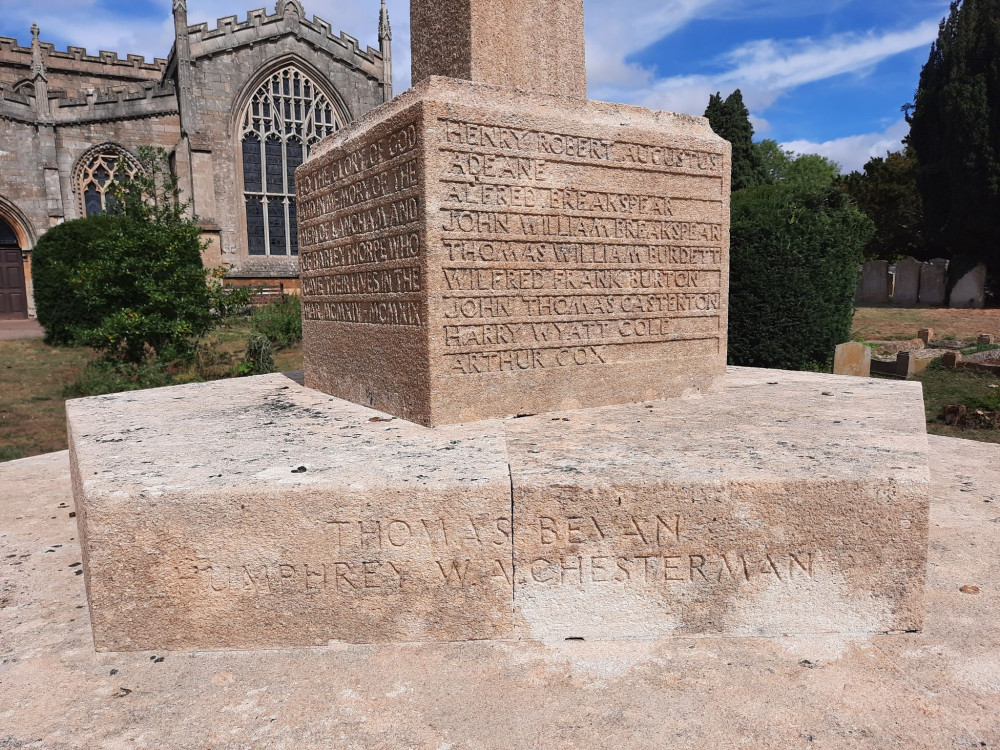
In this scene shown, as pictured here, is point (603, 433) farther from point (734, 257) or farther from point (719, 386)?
point (734, 257)

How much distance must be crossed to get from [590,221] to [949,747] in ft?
8.32

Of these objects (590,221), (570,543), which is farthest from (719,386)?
(570,543)

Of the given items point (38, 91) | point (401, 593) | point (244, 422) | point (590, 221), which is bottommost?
point (401, 593)

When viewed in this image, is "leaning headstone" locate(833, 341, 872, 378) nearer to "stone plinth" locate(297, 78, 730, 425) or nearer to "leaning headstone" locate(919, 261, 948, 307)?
"stone plinth" locate(297, 78, 730, 425)

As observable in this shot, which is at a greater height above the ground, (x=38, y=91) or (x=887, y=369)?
(x=38, y=91)

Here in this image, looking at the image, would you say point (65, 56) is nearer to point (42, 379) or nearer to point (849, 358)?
point (42, 379)

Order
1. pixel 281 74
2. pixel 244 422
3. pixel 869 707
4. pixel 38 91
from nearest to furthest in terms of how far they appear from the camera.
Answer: pixel 869 707 < pixel 244 422 < pixel 38 91 < pixel 281 74

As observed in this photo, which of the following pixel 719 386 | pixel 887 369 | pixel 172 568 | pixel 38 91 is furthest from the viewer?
pixel 38 91

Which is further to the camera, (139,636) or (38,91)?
(38,91)

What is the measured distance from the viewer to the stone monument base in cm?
220

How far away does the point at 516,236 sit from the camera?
3.26 m

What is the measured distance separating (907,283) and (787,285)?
68.4 feet

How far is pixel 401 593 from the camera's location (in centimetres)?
225

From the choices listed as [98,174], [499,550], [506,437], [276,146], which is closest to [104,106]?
[98,174]
